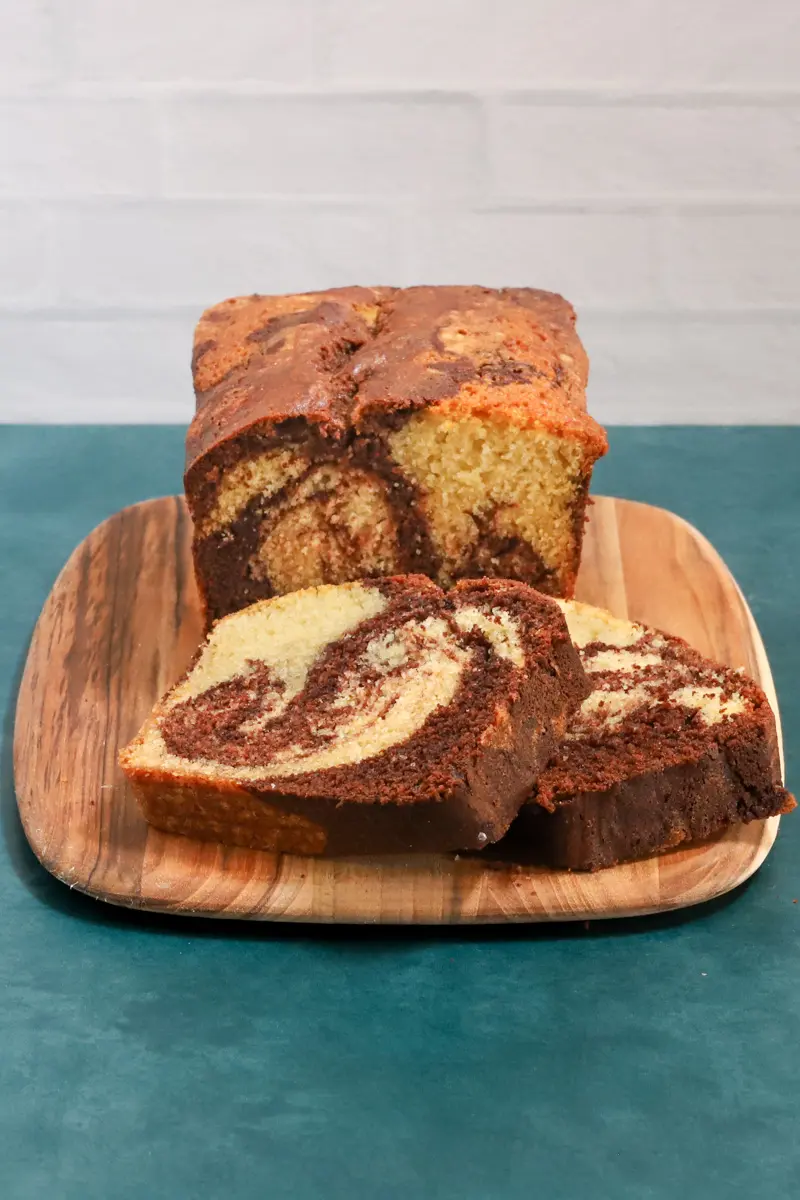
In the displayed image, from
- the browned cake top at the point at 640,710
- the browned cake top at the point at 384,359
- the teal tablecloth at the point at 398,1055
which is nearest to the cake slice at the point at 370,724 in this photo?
the browned cake top at the point at 640,710

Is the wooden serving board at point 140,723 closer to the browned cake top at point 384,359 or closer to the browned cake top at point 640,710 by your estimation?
the browned cake top at point 640,710

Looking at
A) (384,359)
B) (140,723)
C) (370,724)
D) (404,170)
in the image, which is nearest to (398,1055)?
(370,724)

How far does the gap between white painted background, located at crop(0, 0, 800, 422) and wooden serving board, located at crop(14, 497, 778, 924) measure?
1.47 meters

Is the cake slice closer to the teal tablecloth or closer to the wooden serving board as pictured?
the wooden serving board

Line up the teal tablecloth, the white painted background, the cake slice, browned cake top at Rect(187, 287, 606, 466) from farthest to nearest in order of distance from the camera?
the white painted background < browned cake top at Rect(187, 287, 606, 466) < the cake slice < the teal tablecloth

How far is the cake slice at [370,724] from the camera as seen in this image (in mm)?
2820

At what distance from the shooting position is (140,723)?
3.44m

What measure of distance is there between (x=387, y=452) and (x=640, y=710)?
2.61 ft

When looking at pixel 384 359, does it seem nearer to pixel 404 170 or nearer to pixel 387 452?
pixel 387 452

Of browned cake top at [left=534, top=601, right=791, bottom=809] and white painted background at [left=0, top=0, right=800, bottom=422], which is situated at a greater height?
white painted background at [left=0, top=0, right=800, bottom=422]

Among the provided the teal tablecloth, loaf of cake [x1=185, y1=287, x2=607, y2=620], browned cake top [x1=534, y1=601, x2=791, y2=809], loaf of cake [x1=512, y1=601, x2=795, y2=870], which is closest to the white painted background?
loaf of cake [x1=185, y1=287, x2=607, y2=620]

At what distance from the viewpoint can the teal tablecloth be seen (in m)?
2.39

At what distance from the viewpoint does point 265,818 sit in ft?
9.57

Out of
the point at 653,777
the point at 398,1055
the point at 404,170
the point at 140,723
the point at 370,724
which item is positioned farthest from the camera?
the point at 404,170
